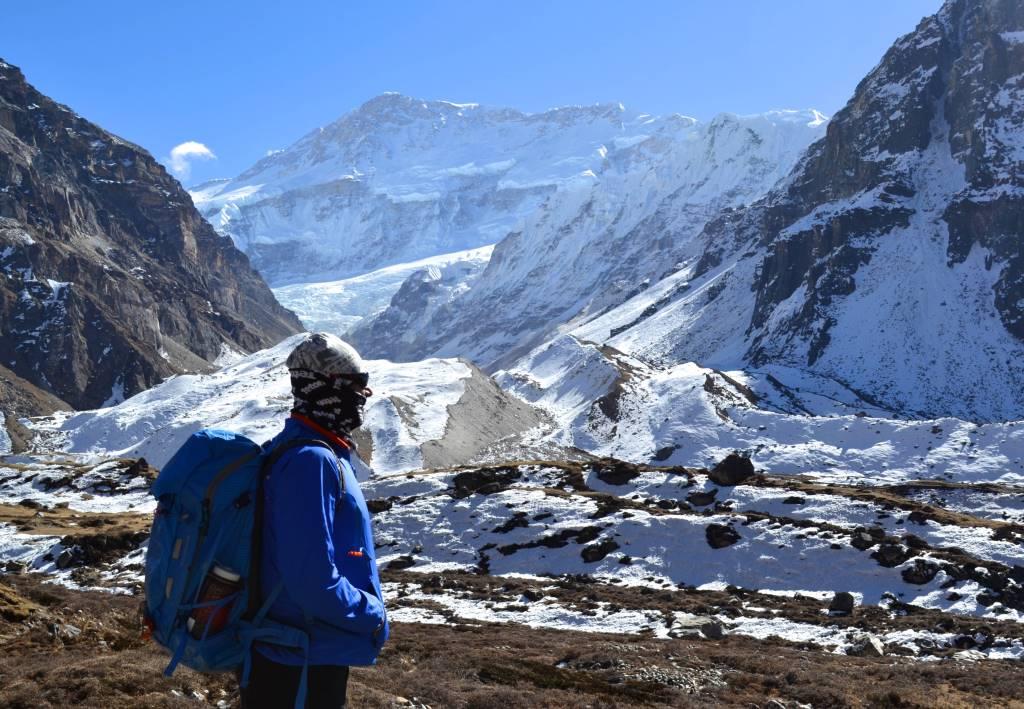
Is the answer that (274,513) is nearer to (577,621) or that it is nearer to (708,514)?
(577,621)

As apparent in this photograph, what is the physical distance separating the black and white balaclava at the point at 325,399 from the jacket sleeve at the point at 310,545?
1.94 feet

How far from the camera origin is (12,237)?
17262 centimetres

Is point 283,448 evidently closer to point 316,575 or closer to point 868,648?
point 316,575

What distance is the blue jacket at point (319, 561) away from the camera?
19.0 ft

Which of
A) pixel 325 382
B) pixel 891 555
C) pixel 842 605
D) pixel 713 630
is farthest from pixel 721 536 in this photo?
pixel 325 382

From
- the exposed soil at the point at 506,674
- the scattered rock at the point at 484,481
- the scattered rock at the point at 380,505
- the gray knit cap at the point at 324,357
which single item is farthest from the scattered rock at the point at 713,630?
the scattered rock at the point at 380,505

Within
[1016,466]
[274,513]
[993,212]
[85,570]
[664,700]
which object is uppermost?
[993,212]

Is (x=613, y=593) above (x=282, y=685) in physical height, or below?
below

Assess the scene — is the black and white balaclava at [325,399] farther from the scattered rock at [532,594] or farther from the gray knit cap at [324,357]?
the scattered rock at [532,594]

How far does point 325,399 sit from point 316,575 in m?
1.38

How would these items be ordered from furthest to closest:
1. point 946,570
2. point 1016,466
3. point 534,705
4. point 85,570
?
point 1016,466, point 85,570, point 946,570, point 534,705

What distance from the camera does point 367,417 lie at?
108 metres

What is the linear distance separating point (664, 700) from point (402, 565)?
32488 mm

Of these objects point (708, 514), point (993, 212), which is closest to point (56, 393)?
point (708, 514)
